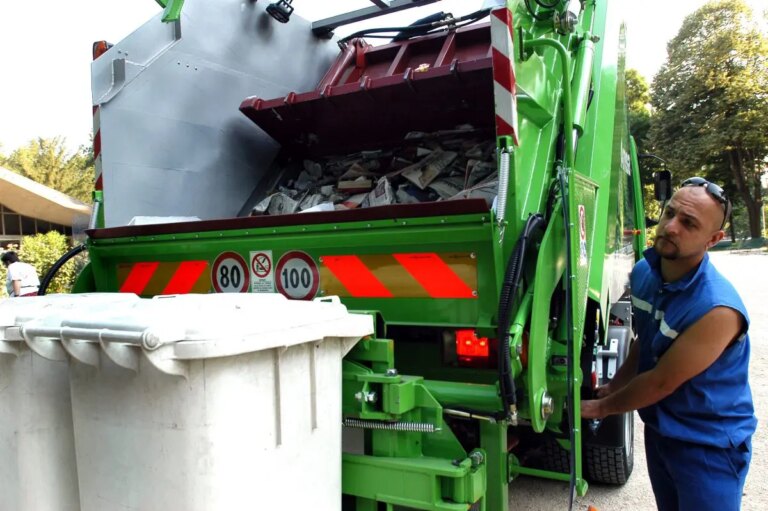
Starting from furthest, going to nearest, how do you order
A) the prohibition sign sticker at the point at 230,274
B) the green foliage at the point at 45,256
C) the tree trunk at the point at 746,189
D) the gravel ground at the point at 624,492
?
the tree trunk at the point at 746,189 < the green foliage at the point at 45,256 < the gravel ground at the point at 624,492 < the prohibition sign sticker at the point at 230,274

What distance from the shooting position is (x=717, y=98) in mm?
27672

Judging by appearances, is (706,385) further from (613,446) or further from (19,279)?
(19,279)

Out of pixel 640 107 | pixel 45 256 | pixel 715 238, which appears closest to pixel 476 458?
pixel 715 238

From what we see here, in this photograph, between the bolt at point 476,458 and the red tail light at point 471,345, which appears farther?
the red tail light at point 471,345

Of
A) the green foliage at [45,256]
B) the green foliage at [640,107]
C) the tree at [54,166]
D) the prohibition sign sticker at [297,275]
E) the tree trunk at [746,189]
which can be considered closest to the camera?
the prohibition sign sticker at [297,275]

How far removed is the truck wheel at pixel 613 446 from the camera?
2.96 meters

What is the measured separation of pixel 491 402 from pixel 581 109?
137cm

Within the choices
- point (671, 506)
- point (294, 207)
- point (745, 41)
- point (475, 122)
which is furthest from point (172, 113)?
point (745, 41)

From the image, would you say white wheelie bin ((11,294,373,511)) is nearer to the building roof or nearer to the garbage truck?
the garbage truck

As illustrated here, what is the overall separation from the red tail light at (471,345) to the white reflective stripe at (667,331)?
23.2 inches

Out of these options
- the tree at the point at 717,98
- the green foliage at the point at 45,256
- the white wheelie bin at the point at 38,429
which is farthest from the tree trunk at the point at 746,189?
the white wheelie bin at the point at 38,429

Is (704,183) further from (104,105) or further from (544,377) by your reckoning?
(104,105)

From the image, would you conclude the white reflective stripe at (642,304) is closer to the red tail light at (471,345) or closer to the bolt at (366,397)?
the red tail light at (471,345)

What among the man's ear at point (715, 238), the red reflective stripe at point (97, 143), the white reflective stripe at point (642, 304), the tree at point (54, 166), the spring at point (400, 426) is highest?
the tree at point (54, 166)
